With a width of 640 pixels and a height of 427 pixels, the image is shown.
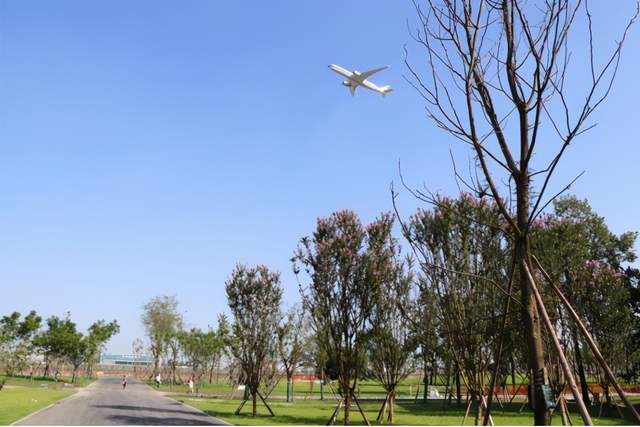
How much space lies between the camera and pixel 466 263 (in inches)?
551

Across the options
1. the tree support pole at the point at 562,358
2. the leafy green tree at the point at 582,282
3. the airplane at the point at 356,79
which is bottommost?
the tree support pole at the point at 562,358

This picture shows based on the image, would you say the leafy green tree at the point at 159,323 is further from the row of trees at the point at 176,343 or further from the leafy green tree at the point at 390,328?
the leafy green tree at the point at 390,328

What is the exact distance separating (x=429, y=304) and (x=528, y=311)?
11731mm

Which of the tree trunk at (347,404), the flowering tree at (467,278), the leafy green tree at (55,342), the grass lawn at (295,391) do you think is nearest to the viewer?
the flowering tree at (467,278)

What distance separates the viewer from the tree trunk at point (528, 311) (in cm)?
277

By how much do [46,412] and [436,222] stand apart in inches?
655

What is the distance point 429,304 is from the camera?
14250mm

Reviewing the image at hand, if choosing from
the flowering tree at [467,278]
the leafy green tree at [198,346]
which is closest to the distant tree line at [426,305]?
the flowering tree at [467,278]

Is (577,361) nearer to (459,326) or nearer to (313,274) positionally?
(313,274)

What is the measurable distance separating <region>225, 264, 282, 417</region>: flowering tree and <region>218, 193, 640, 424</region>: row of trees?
52 millimetres

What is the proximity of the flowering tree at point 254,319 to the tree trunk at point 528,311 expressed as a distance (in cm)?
2190

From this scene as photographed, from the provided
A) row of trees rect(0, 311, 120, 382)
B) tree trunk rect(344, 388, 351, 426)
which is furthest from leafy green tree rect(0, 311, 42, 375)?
tree trunk rect(344, 388, 351, 426)

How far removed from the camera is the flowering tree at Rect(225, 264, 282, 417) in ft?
77.6

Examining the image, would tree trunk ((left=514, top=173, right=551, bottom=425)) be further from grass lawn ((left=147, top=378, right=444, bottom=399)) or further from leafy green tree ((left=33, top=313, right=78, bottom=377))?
leafy green tree ((left=33, top=313, right=78, bottom=377))
